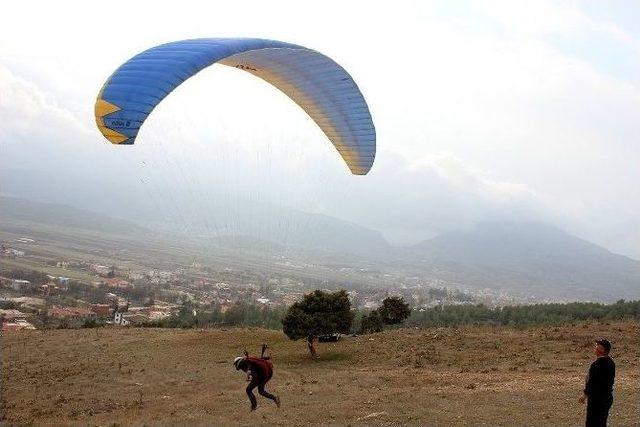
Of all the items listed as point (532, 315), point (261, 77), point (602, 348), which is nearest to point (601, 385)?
point (602, 348)

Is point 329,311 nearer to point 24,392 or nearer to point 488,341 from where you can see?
point 488,341

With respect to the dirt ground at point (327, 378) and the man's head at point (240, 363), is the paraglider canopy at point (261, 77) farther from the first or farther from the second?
the dirt ground at point (327, 378)

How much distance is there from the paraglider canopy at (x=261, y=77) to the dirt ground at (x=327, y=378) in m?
7.67

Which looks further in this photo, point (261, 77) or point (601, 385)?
point (261, 77)

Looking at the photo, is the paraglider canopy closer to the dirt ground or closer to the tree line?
the dirt ground

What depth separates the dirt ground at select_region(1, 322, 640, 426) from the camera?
14414 millimetres

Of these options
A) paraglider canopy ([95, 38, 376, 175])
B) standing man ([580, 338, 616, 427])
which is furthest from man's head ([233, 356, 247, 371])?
standing man ([580, 338, 616, 427])

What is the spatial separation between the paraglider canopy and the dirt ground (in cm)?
767

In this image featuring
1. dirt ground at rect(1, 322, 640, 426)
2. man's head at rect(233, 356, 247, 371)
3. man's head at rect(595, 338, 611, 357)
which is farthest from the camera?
dirt ground at rect(1, 322, 640, 426)

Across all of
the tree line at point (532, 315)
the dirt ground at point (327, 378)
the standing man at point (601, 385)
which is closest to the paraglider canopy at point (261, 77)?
the dirt ground at point (327, 378)

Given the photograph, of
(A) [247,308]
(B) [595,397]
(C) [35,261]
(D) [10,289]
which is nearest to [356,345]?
(B) [595,397]

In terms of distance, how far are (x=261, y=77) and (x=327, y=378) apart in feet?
35.3

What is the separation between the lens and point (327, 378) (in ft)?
66.8

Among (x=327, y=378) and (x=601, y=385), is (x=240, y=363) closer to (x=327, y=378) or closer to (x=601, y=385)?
(x=601, y=385)
